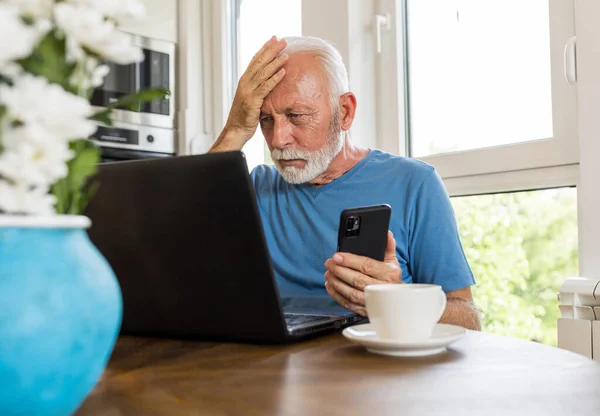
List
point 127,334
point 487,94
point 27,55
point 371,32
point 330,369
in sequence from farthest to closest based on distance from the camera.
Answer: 1. point 371,32
2. point 487,94
3. point 127,334
4. point 330,369
5. point 27,55

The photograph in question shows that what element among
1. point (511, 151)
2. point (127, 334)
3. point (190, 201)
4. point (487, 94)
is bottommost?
point (127, 334)

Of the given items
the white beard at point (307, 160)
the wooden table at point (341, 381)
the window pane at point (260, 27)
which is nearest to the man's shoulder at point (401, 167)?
the white beard at point (307, 160)

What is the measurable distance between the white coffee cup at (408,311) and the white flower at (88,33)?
446 millimetres

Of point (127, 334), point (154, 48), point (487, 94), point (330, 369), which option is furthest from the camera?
point (154, 48)

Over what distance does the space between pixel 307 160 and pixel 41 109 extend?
48.5 inches

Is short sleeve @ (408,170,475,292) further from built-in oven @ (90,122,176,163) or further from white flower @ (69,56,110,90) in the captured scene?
built-in oven @ (90,122,176,163)

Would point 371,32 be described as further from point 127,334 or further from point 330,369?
point 330,369

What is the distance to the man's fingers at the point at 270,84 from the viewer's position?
1.60 m

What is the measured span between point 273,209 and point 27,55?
1.27 metres

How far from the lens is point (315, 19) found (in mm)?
2242

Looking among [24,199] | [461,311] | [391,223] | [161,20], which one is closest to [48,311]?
[24,199]

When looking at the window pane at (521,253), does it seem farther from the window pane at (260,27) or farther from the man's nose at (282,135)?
the window pane at (260,27)

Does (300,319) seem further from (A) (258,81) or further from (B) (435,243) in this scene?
(A) (258,81)

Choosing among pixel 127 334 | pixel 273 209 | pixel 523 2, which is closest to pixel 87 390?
pixel 127 334
